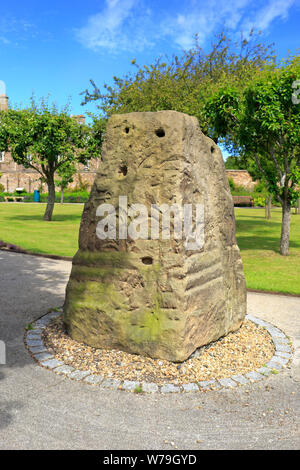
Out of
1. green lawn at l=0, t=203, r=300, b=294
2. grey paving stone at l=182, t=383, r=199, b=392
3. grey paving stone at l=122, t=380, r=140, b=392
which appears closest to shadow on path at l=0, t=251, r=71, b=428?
grey paving stone at l=122, t=380, r=140, b=392

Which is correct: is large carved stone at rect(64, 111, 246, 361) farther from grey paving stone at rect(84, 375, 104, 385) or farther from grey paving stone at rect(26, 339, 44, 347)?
grey paving stone at rect(84, 375, 104, 385)

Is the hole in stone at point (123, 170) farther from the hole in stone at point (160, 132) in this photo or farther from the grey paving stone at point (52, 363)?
the grey paving stone at point (52, 363)

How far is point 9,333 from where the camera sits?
610 centimetres

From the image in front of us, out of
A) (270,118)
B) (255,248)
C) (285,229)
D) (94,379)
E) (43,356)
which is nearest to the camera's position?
(94,379)

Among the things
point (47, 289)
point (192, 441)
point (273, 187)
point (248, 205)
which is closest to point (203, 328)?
point (192, 441)

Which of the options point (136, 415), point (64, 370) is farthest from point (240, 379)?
point (64, 370)

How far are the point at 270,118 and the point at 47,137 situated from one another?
16.0 m

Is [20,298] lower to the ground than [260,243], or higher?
lower

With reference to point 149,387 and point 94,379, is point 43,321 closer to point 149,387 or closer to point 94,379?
point 94,379

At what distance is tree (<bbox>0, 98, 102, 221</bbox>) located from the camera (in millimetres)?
24859

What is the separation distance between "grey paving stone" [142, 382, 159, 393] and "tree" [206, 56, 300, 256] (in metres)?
10.8

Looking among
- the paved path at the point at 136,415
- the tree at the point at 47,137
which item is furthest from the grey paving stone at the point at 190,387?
the tree at the point at 47,137

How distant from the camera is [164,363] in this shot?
5.03 metres
